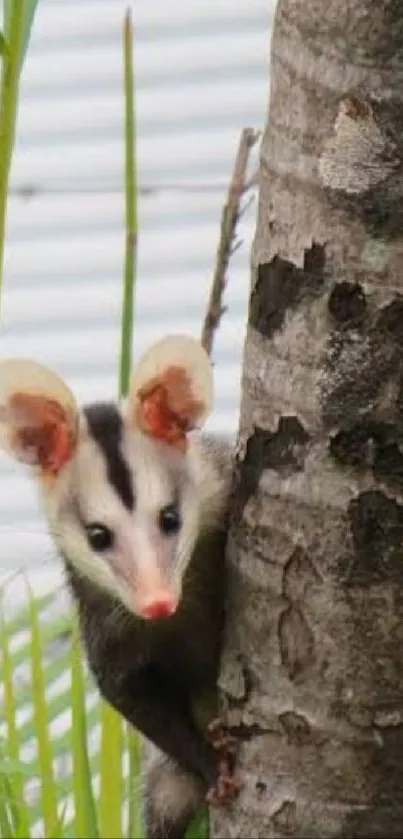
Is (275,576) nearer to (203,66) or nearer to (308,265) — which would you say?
(308,265)

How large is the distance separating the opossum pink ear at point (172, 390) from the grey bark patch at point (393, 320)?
0.20 metres

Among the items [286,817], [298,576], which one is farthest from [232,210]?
[286,817]

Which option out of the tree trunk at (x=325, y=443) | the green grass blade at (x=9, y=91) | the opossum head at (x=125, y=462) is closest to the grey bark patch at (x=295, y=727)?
the tree trunk at (x=325, y=443)

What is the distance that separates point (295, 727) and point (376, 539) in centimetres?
13

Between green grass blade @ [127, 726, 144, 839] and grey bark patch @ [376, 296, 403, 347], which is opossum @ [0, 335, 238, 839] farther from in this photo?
grey bark patch @ [376, 296, 403, 347]

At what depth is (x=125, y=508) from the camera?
143 cm

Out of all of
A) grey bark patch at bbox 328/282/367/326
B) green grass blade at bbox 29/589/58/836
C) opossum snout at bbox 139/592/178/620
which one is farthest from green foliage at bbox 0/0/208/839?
grey bark patch at bbox 328/282/367/326

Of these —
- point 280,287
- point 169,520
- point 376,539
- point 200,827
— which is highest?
point 280,287

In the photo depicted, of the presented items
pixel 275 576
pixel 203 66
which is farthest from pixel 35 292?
pixel 275 576

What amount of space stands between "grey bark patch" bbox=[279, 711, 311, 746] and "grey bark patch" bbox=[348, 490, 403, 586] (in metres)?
0.10

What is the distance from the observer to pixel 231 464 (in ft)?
5.00

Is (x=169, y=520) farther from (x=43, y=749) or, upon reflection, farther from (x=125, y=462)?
(x=43, y=749)

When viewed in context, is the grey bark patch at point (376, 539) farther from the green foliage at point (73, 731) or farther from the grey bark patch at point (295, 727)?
the green foliage at point (73, 731)

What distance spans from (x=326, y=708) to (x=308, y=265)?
0.83 ft
